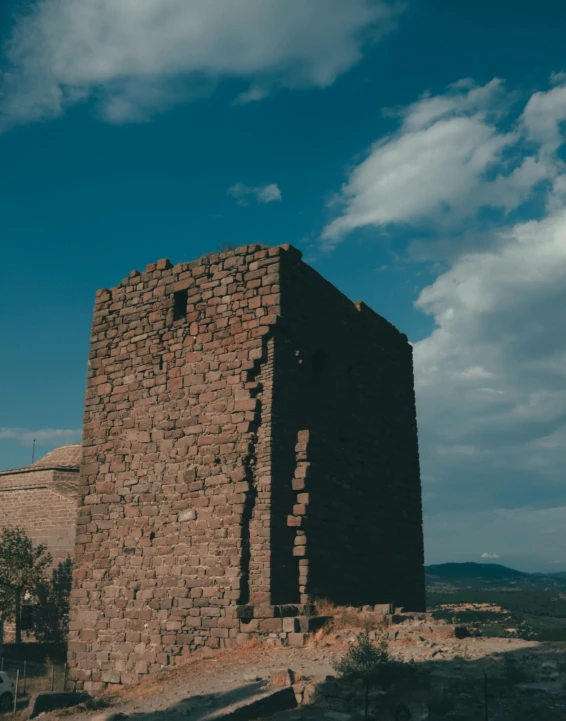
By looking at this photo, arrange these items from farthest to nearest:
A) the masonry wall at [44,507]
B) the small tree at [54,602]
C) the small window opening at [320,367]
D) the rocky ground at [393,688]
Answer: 1. the masonry wall at [44,507]
2. the small tree at [54,602]
3. the small window opening at [320,367]
4. the rocky ground at [393,688]

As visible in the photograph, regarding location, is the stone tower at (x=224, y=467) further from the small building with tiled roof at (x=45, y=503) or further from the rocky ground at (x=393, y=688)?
the small building with tiled roof at (x=45, y=503)

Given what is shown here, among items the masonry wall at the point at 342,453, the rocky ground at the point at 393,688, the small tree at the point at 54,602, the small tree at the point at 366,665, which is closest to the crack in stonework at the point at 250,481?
the masonry wall at the point at 342,453

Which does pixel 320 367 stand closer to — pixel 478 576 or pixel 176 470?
pixel 176 470

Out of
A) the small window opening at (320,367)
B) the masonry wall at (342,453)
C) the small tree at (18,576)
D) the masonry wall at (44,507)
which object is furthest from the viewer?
the masonry wall at (44,507)

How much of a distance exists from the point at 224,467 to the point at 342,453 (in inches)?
103

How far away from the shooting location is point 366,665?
27.5ft

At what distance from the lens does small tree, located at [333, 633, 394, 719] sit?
8.26 metres

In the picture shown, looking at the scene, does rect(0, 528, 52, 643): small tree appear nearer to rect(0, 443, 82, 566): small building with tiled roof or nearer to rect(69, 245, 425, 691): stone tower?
rect(0, 443, 82, 566): small building with tiled roof

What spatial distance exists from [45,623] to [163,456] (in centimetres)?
1383

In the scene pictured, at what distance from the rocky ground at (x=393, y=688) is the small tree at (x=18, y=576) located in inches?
574

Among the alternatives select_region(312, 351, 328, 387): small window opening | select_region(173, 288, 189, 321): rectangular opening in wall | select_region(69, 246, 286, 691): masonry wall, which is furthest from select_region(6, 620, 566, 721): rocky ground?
select_region(173, 288, 189, 321): rectangular opening in wall

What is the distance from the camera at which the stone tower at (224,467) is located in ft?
38.5

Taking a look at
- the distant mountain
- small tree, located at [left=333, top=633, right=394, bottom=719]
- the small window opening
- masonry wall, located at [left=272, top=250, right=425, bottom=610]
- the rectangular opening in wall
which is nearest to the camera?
small tree, located at [left=333, top=633, right=394, bottom=719]

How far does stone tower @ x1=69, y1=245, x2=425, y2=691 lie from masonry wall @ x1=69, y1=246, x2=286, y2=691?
3cm
